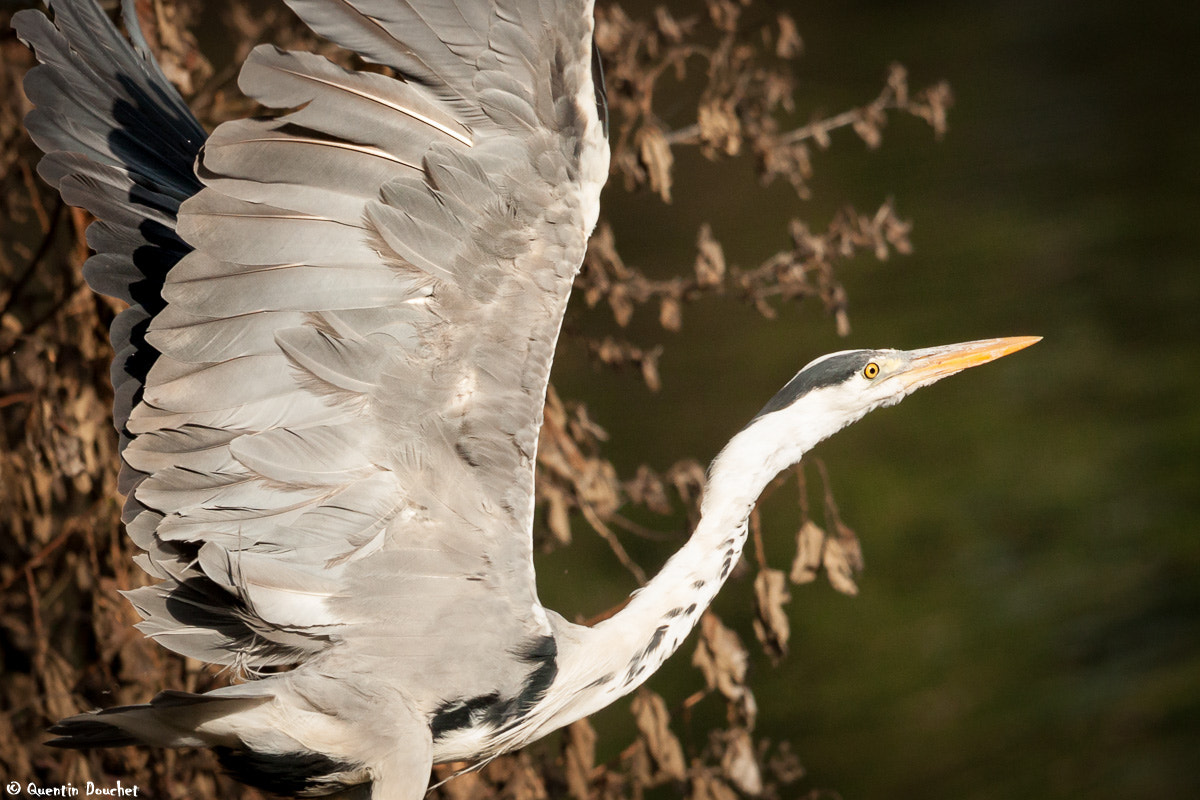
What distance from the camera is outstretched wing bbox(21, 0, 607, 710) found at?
6.42 feet

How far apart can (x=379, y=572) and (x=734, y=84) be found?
4.79 ft

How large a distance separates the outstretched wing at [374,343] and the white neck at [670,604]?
0.46ft

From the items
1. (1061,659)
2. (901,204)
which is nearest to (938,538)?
(1061,659)

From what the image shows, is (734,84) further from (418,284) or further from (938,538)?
(938,538)

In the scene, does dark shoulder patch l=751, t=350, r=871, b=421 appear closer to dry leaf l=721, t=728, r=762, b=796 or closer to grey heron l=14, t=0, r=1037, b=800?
grey heron l=14, t=0, r=1037, b=800

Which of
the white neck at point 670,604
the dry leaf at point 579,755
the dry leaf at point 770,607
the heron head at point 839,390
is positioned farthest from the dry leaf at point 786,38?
the dry leaf at point 579,755

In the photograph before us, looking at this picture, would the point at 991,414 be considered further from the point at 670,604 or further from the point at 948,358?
the point at 670,604

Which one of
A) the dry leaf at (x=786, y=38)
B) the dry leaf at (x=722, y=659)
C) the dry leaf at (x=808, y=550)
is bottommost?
the dry leaf at (x=722, y=659)

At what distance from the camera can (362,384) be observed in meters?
2.11

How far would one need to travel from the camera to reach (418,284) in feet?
6.70

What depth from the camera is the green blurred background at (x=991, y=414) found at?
6734mm

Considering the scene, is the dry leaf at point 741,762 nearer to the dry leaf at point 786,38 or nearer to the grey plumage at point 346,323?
the grey plumage at point 346,323

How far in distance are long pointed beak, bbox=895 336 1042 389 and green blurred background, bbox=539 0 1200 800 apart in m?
2.65

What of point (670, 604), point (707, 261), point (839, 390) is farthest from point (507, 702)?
point (707, 261)
